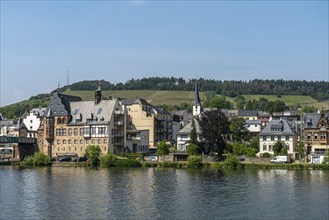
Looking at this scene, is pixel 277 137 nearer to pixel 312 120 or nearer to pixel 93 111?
pixel 312 120

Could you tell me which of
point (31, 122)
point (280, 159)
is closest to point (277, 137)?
point (280, 159)

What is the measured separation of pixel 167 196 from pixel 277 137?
186 feet

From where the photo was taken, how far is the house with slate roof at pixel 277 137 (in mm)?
107375

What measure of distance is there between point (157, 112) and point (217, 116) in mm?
34072

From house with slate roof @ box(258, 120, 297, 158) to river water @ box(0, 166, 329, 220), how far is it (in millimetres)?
26380

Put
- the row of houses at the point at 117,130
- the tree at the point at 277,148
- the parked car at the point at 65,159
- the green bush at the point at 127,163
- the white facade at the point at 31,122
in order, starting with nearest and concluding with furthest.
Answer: the green bush at the point at 127,163 → the tree at the point at 277,148 → the row of houses at the point at 117,130 → the parked car at the point at 65,159 → the white facade at the point at 31,122

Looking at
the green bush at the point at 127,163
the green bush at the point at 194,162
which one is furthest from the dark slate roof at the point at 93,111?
the green bush at the point at 194,162

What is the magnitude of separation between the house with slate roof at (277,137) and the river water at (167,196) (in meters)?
26.4

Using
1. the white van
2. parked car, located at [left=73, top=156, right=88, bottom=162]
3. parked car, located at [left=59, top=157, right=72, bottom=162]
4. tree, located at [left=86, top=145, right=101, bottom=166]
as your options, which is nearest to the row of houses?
parked car, located at [left=59, top=157, right=72, bottom=162]

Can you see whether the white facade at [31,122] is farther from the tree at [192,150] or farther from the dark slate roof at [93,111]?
the tree at [192,150]

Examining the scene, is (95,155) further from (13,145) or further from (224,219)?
(224,219)

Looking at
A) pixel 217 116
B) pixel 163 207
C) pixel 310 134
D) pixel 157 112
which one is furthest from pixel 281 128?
pixel 163 207

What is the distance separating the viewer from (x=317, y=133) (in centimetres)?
10712

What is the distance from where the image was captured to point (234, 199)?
53.1 meters
